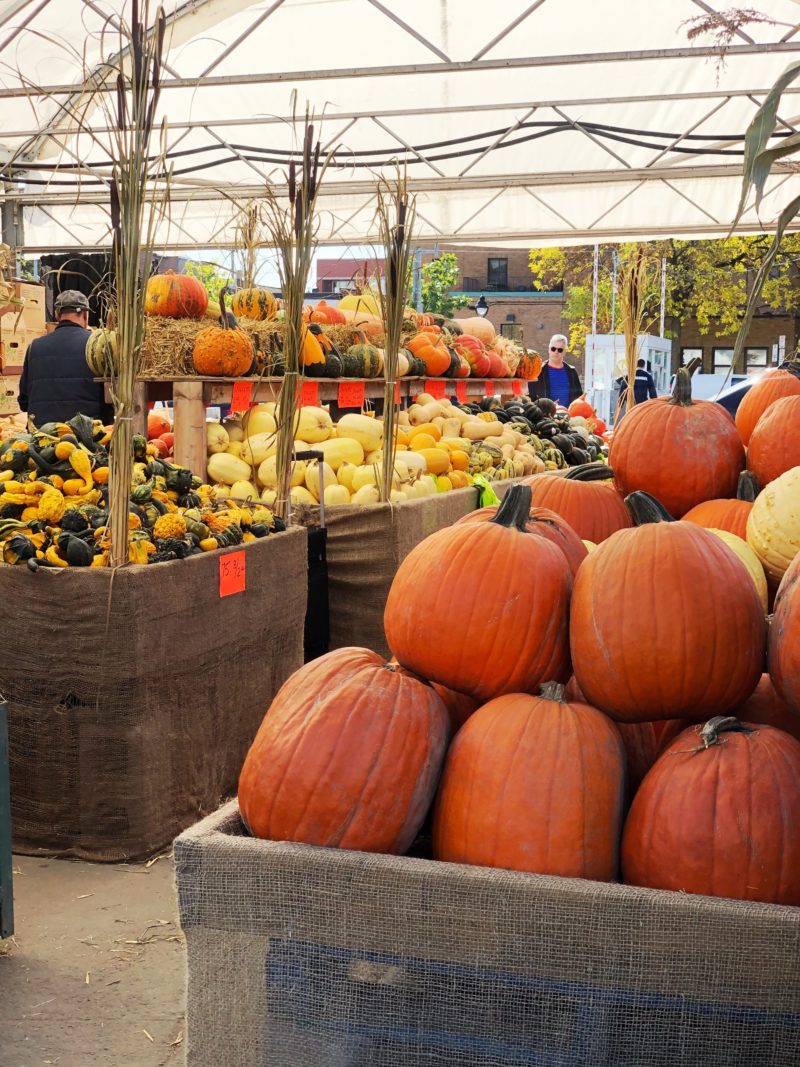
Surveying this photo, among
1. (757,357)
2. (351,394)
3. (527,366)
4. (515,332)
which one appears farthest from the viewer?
(757,357)

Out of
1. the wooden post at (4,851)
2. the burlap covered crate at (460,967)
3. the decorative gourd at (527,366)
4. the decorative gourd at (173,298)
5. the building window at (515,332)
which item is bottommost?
the wooden post at (4,851)

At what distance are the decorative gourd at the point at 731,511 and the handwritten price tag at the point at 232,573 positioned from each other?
1.66 meters

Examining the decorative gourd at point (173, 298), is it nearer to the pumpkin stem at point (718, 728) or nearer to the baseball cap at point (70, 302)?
the baseball cap at point (70, 302)

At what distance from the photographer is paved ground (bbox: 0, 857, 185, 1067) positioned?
2299 mm

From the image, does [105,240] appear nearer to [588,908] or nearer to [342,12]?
[342,12]

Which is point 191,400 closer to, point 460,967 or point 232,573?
point 232,573

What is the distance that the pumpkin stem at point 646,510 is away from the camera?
171cm

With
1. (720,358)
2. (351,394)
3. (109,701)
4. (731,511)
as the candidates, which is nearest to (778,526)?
(731,511)

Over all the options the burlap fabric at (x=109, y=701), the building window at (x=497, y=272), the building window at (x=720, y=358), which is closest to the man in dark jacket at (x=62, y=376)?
the burlap fabric at (x=109, y=701)

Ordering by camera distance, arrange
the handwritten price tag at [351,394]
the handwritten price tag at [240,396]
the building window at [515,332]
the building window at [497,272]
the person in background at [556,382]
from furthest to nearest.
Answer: the building window at [497,272], the person in background at [556,382], the building window at [515,332], the handwritten price tag at [351,394], the handwritten price tag at [240,396]

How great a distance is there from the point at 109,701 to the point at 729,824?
2.20 meters

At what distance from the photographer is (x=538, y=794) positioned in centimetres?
145

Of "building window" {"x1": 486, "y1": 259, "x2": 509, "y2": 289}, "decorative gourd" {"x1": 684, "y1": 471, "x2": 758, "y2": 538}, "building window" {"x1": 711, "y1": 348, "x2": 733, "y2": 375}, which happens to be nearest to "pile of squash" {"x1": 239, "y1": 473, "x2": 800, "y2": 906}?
"decorative gourd" {"x1": 684, "y1": 471, "x2": 758, "y2": 538}

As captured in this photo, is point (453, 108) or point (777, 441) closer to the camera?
point (777, 441)
